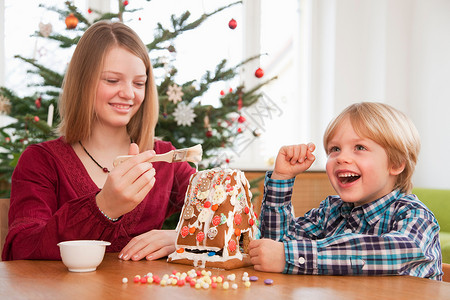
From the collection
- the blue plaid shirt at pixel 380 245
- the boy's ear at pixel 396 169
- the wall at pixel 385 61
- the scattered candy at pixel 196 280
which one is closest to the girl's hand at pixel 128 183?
the scattered candy at pixel 196 280

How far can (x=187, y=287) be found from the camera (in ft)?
3.06

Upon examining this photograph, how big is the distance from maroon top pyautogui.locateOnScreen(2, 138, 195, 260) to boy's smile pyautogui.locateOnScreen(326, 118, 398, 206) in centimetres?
56

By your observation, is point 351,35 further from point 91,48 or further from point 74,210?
point 74,210

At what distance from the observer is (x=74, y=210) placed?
1.21 meters

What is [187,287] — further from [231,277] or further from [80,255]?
[80,255]

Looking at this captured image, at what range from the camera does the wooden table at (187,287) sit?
2.84 feet

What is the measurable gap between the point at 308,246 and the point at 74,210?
1.86 feet

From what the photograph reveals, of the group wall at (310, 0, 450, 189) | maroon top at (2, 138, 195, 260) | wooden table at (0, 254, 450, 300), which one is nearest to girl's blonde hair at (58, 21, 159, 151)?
maroon top at (2, 138, 195, 260)

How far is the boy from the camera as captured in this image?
1049 mm

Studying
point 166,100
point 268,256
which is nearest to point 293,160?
point 268,256

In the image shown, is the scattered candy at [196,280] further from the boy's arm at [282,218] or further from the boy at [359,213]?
the boy's arm at [282,218]

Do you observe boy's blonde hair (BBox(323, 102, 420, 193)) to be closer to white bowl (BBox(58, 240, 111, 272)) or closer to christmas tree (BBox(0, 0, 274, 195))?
white bowl (BBox(58, 240, 111, 272))

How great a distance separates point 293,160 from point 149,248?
45 cm

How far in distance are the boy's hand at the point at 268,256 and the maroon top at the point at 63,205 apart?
1.13 ft
